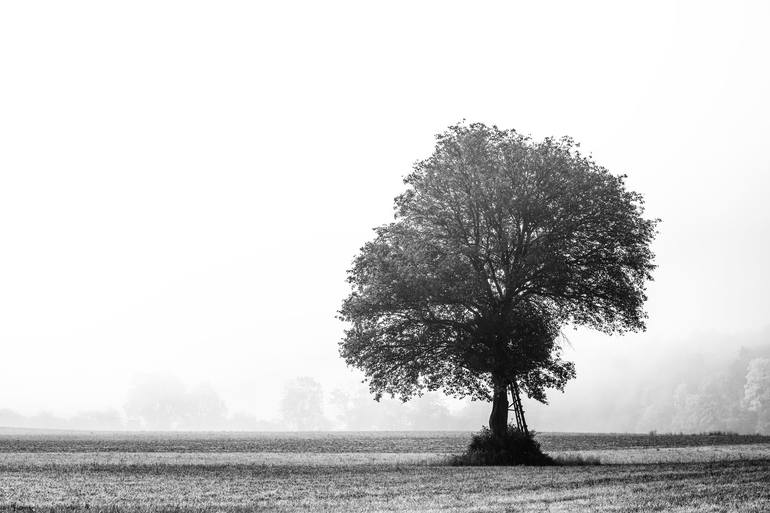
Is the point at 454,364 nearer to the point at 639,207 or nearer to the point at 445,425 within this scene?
the point at 639,207

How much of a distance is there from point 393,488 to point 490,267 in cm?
1660

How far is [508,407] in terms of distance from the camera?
3803 centimetres

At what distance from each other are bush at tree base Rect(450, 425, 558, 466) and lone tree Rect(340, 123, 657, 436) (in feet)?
3.71

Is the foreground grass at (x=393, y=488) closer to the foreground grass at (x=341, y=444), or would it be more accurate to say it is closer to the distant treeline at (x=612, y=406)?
the foreground grass at (x=341, y=444)

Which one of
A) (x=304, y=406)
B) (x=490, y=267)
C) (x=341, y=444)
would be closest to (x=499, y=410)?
(x=490, y=267)

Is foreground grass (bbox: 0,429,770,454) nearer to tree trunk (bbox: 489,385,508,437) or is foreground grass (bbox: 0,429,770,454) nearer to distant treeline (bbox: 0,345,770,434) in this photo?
tree trunk (bbox: 489,385,508,437)

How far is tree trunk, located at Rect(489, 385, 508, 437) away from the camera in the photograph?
37344 millimetres

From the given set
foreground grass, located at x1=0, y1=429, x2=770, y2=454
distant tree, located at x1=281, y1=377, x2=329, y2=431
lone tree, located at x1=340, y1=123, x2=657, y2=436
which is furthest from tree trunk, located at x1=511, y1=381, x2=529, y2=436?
distant tree, located at x1=281, y1=377, x2=329, y2=431

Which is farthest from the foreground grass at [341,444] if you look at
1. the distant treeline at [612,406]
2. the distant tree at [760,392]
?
the distant treeline at [612,406]

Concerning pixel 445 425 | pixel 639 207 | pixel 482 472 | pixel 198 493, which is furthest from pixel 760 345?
pixel 198 493

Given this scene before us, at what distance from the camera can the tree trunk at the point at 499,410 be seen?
37.3m

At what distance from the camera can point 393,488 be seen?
23781mm

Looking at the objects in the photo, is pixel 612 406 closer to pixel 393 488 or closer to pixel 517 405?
pixel 517 405

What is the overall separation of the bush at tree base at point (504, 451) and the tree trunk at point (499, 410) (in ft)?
3.39
